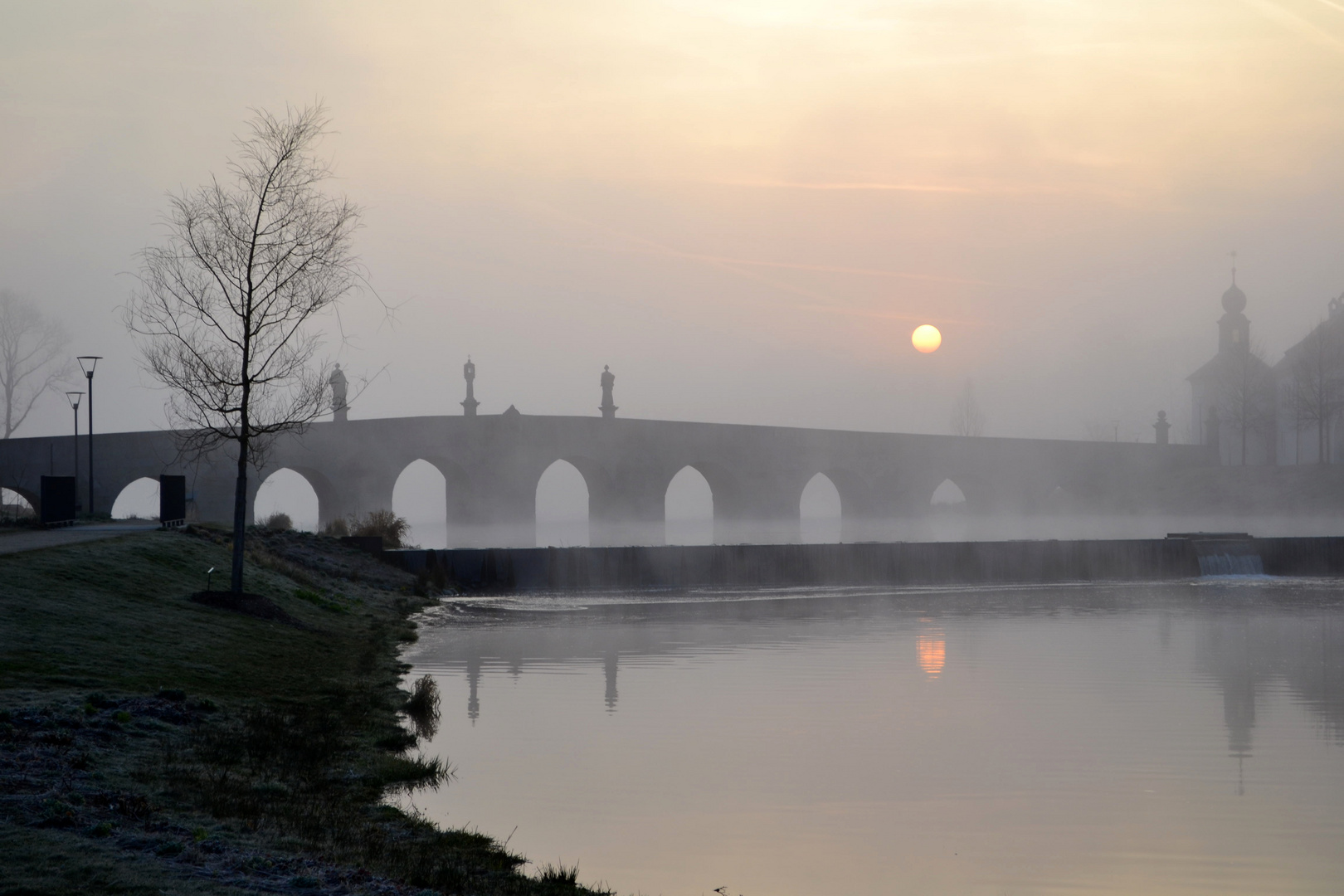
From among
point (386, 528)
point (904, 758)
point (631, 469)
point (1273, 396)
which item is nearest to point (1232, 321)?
point (1273, 396)

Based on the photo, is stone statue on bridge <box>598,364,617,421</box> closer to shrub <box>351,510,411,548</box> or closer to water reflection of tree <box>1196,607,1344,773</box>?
shrub <box>351,510,411,548</box>

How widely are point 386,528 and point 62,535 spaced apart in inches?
509

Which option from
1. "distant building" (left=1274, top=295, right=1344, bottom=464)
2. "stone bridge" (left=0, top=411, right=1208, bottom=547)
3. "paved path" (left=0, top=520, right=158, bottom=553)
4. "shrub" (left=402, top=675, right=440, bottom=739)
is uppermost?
"distant building" (left=1274, top=295, right=1344, bottom=464)

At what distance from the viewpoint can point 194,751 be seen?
7.55 m

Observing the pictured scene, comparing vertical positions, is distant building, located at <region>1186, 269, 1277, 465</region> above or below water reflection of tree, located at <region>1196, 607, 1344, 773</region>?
above

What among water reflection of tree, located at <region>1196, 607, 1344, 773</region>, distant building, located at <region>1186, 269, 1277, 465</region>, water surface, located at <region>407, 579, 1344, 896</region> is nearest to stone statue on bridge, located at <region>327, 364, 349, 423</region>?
water surface, located at <region>407, 579, 1344, 896</region>

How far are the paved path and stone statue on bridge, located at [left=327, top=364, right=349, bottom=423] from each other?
12.0 feet

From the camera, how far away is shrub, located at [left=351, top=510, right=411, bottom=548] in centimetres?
2945

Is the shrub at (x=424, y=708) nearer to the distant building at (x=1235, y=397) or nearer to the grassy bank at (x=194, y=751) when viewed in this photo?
the grassy bank at (x=194, y=751)

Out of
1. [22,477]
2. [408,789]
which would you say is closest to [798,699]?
[408,789]

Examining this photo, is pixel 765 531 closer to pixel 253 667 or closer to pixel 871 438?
pixel 871 438

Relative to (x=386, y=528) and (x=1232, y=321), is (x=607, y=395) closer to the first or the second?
(x=386, y=528)

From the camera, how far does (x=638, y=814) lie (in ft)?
23.7

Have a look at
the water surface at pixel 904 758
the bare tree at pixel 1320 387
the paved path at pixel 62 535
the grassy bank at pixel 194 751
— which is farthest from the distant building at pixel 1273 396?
the grassy bank at pixel 194 751
